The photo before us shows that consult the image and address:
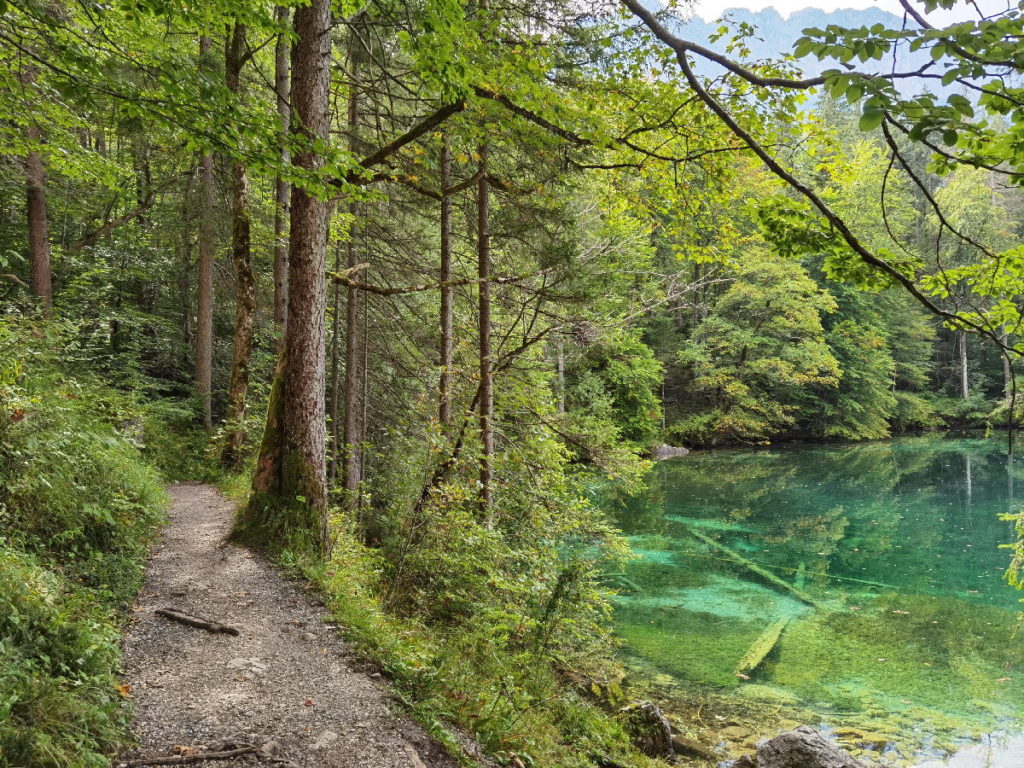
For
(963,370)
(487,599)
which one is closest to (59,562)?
(487,599)

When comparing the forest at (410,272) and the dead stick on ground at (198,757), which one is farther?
the forest at (410,272)

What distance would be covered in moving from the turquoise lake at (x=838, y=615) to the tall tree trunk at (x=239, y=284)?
759 centimetres

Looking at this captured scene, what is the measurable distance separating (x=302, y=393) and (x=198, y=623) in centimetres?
230

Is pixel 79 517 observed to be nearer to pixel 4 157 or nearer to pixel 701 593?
pixel 4 157

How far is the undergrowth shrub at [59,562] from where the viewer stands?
2520mm

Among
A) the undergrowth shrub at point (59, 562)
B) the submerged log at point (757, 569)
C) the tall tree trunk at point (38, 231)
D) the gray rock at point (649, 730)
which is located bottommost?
the submerged log at point (757, 569)

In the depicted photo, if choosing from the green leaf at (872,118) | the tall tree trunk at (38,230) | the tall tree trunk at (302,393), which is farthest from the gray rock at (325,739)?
the tall tree trunk at (38,230)

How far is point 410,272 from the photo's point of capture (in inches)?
426

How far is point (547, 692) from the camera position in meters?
5.40

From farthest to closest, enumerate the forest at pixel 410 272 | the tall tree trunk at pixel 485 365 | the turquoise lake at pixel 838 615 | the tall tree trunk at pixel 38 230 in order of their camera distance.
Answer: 1. the tall tree trunk at pixel 38 230
2. the tall tree trunk at pixel 485 365
3. the turquoise lake at pixel 838 615
4. the forest at pixel 410 272

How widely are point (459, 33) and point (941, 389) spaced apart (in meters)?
43.9

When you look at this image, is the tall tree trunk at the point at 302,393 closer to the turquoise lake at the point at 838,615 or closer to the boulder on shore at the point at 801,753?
the boulder on shore at the point at 801,753

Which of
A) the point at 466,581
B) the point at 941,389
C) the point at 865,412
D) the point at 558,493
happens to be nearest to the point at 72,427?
the point at 466,581

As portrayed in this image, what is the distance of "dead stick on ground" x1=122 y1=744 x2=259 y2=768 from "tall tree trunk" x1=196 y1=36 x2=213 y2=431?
34.3ft
